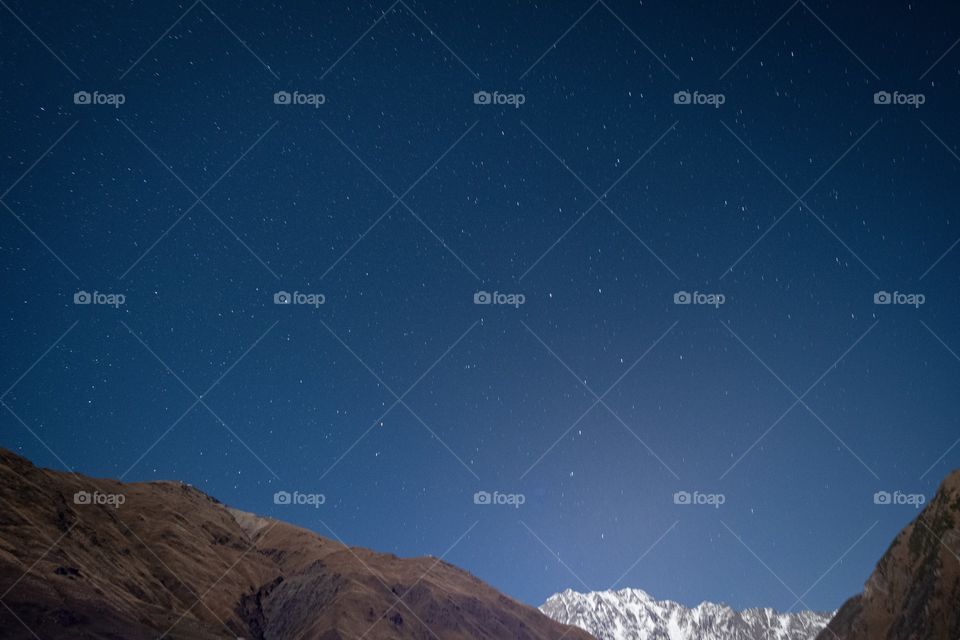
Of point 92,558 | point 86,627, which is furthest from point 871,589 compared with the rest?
point 92,558

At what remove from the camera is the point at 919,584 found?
332 ft

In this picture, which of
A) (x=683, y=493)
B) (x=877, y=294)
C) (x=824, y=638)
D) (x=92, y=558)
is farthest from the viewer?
(x=92, y=558)

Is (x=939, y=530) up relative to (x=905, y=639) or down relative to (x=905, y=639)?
up

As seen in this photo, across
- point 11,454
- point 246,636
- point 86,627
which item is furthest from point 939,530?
point 11,454

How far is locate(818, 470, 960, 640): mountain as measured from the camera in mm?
92312

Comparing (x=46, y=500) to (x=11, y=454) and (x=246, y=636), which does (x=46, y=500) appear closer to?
(x=11, y=454)

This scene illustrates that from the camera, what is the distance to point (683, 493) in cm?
6025

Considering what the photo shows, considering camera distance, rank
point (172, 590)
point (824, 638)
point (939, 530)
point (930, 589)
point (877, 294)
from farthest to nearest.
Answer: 1. point (172, 590)
2. point (824, 638)
3. point (939, 530)
4. point (930, 589)
5. point (877, 294)

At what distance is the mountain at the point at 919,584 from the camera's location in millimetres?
92312

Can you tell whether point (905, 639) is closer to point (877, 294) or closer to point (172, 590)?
point (877, 294)

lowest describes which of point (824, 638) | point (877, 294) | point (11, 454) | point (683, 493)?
point (824, 638)

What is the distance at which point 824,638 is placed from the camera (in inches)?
5020

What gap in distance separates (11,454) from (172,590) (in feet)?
159

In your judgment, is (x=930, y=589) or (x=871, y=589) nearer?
(x=930, y=589)
